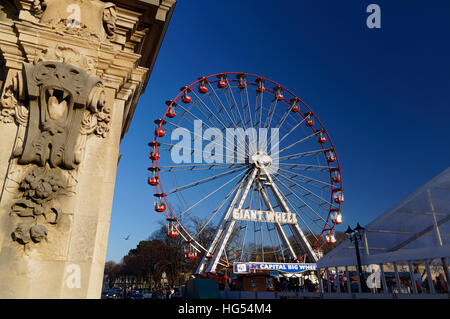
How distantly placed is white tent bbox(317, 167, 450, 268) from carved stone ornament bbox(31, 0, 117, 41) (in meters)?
9.80

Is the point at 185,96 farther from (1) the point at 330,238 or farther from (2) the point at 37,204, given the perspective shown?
(2) the point at 37,204

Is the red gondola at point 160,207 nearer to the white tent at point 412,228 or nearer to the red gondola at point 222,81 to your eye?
the red gondola at point 222,81

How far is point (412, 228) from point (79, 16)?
38.6ft

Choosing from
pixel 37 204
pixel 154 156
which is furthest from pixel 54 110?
pixel 154 156

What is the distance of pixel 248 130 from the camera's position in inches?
1120

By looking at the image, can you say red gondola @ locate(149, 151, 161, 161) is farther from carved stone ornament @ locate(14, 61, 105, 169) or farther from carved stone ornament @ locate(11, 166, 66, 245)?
carved stone ornament @ locate(11, 166, 66, 245)

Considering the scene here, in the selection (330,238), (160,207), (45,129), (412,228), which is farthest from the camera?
(330,238)

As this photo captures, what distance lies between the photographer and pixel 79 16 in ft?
18.5

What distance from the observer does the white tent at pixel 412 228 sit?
973 cm

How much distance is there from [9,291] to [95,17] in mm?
4728

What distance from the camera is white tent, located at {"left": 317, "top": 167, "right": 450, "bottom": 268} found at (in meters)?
9.73

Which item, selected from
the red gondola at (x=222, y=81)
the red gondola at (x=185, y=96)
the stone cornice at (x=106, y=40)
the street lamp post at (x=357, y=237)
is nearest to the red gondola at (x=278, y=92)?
the red gondola at (x=222, y=81)

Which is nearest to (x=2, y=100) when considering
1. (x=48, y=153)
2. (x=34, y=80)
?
(x=34, y=80)

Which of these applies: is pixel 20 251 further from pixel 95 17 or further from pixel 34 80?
pixel 95 17
